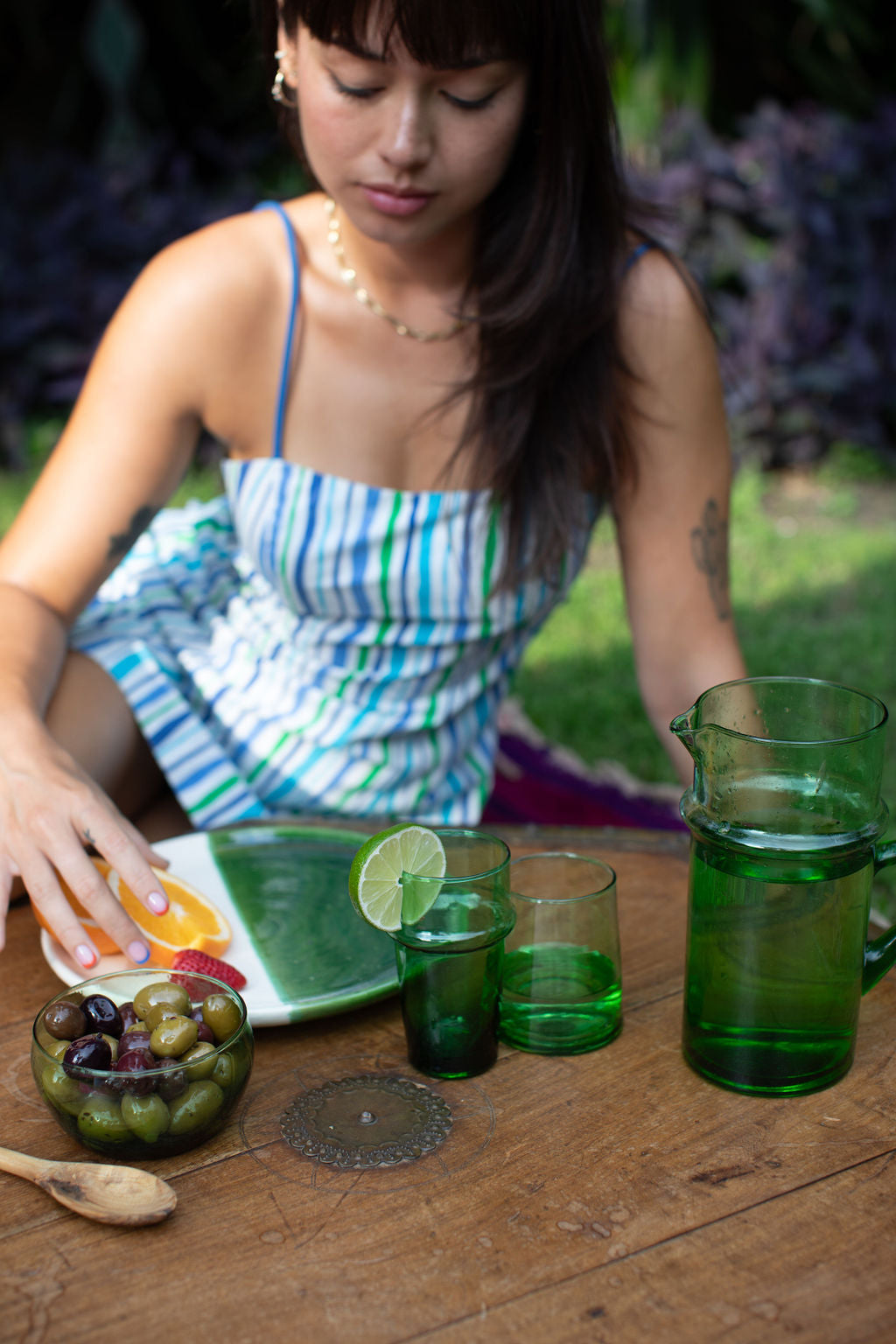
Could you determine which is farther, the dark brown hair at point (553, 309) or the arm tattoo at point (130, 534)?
the arm tattoo at point (130, 534)

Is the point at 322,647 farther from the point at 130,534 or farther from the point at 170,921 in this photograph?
the point at 170,921

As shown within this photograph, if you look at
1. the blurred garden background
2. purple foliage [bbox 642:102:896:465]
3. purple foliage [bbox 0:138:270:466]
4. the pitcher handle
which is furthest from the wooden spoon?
purple foliage [bbox 0:138:270:466]

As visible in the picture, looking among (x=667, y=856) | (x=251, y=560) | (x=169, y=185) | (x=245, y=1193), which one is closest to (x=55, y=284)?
(x=169, y=185)

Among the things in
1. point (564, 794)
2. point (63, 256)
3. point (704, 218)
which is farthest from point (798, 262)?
point (564, 794)

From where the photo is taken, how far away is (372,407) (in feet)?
6.27

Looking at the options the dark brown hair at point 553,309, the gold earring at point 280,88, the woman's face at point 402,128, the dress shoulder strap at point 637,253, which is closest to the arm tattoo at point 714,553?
the dark brown hair at point 553,309

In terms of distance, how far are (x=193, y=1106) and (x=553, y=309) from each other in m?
1.14

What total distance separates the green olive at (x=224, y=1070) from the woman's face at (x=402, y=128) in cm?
101

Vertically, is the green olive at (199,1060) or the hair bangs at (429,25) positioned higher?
the hair bangs at (429,25)

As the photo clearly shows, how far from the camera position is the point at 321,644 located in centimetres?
202

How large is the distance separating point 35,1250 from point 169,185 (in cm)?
576

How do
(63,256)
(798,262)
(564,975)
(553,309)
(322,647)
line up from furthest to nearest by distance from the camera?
1. (63,256)
2. (798,262)
3. (322,647)
4. (553,309)
5. (564,975)

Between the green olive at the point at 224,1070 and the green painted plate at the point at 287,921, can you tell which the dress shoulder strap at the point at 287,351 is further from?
the green olive at the point at 224,1070

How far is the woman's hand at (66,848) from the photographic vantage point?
1.22m
